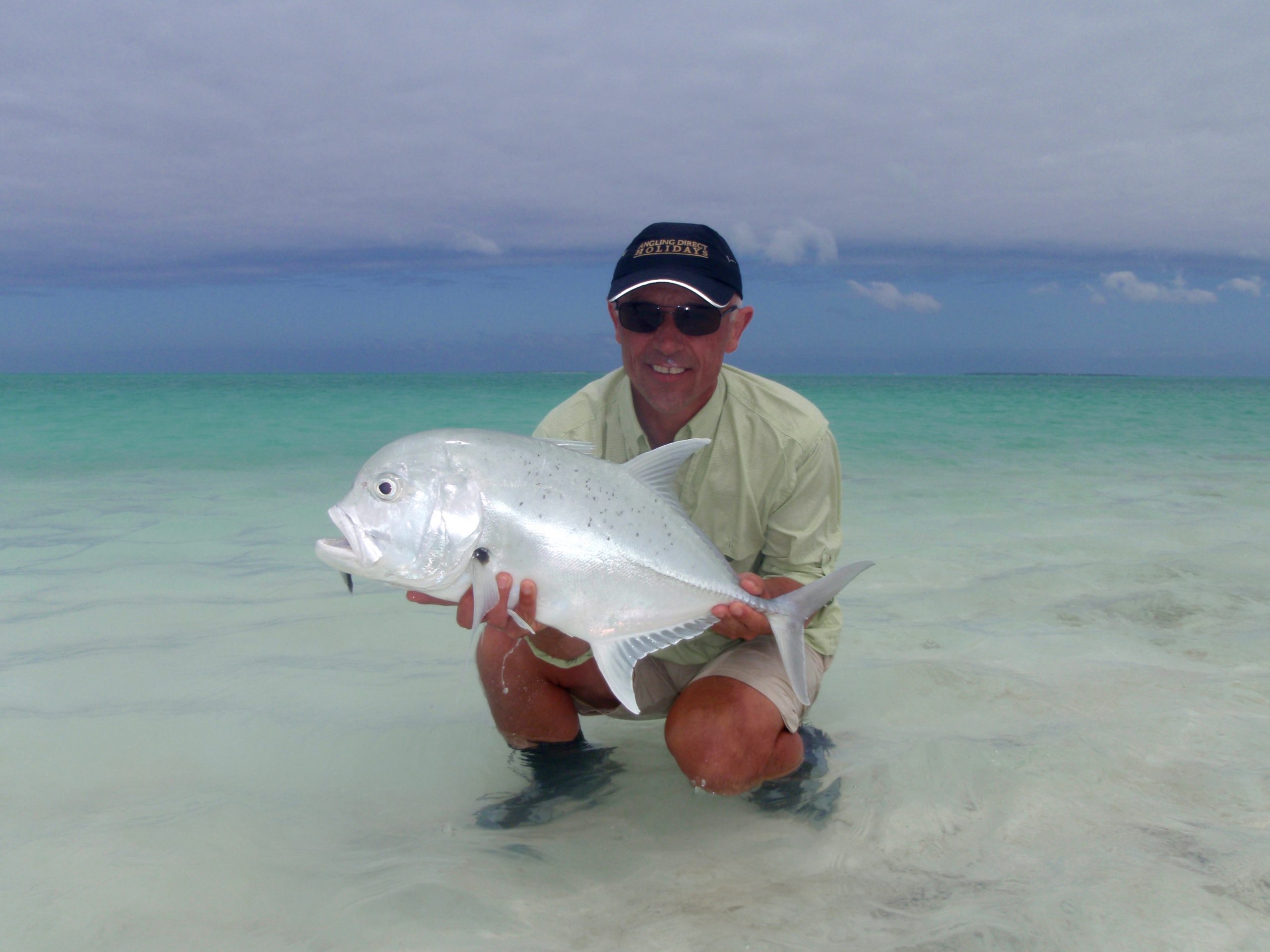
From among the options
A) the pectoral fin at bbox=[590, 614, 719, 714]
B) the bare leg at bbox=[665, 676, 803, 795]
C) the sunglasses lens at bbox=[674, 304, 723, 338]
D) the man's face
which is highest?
the sunglasses lens at bbox=[674, 304, 723, 338]

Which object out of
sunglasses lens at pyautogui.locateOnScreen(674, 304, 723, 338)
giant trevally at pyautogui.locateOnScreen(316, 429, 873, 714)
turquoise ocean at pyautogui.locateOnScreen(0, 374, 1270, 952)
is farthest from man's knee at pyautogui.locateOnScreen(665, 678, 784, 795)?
sunglasses lens at pyautogui.locateOnScreen(674, 304, 723, 338)

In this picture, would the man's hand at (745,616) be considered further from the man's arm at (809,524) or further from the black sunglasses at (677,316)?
the black sunglasses at (677,316)

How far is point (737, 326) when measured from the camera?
310cm

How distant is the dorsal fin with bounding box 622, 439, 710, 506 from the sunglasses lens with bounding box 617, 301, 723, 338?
1.56 feet

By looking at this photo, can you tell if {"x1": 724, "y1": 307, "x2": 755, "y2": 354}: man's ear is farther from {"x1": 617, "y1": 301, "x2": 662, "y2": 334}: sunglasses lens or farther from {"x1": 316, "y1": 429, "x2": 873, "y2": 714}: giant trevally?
{"x1": 316, "y1": 429, "x2": 873, "y2": 714}: giant trevally

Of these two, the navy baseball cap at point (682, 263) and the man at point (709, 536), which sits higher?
the navy baseball cap at point (682, 263)

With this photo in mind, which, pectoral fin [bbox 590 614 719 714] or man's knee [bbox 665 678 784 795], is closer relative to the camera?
pectoral fin [bbox 590 614 719 714]

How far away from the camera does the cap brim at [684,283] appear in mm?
2795

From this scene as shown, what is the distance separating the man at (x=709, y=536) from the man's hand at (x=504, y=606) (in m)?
0.14

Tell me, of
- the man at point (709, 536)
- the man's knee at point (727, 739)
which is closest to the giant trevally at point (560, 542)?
the man at point (709, 536)

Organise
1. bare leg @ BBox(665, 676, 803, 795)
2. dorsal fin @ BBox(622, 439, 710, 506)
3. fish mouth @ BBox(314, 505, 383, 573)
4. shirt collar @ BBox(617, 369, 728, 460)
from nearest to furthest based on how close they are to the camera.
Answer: fish mouth @ BBox(314, 505, 383, 573), dorsal fin @ BBox(622, 439, 710, 506), bare leg @ BBox(665, 676, 803, 795), shirt collar @ BBox(617, 369, 728, 460)

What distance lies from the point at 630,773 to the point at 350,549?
1.37m

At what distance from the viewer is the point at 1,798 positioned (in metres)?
2.83

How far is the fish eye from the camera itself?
7.38 ft
